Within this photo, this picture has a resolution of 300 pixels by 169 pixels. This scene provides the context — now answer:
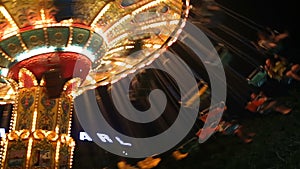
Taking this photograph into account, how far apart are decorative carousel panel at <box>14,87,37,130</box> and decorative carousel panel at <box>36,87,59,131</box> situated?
0.15 m

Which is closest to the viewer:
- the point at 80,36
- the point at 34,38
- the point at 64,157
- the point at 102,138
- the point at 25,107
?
the point at 64,157

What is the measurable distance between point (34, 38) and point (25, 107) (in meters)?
1.46

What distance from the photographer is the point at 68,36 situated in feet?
31.3

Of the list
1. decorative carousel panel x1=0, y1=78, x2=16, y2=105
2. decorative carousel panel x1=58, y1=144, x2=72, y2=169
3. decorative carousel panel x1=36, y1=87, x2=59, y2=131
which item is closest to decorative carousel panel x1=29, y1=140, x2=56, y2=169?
decorative carousel panel x1=58, y1=144, x2=72, y2=169

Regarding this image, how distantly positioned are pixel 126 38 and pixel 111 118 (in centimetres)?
1257

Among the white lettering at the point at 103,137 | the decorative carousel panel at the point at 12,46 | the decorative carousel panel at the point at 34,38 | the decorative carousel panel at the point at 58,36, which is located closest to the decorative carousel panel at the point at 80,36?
the decorative carousel panel at the point at 58,36

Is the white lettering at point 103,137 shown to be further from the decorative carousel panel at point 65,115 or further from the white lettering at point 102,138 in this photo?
the decorative carousel panel at point 65,115

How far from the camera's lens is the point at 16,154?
9180 millimetres

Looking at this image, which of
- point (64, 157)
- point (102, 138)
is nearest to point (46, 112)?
point (64, 157)

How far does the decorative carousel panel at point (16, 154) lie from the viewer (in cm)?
906

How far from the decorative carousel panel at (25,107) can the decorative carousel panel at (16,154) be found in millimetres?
366

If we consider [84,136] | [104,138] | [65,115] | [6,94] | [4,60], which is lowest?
[104,138]

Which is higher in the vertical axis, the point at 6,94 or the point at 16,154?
the point at 6,94

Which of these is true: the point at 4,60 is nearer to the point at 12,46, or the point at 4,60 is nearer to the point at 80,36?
the point at 12,46
